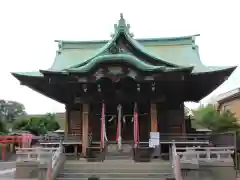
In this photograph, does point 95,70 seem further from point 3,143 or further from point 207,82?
point 3,143

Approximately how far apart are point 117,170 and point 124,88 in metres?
4.81

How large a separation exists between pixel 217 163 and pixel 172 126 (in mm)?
5454

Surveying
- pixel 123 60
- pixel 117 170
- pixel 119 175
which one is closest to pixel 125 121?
pixel 123 60

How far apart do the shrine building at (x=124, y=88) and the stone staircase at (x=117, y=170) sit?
70.9 inches

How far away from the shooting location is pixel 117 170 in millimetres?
15672

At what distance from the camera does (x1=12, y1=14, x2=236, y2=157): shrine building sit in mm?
17359

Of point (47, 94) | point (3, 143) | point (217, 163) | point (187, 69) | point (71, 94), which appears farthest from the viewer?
point (3, 143)

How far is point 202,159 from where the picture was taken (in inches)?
594

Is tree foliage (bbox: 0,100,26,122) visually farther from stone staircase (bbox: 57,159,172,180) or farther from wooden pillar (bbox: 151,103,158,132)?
stone staircase (bbox: 57,159,172,180)

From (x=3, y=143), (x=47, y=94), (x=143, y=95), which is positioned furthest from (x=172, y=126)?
(x=3, y=143)

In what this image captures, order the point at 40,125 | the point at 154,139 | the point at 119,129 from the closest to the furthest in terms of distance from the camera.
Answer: the point at 154,139
the point at 119,129
the point at 40,125

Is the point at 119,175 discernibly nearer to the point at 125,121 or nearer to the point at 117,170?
the point at 117,170

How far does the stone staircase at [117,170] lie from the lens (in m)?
15.1

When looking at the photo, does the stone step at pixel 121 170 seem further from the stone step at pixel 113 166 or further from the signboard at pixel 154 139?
the signboard at pixel 154 139
